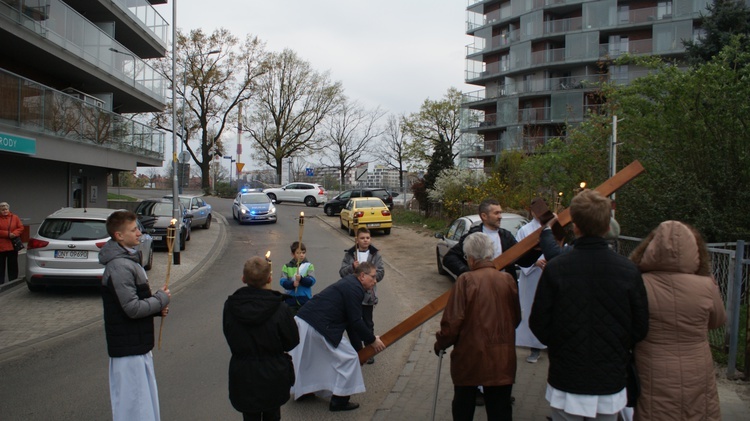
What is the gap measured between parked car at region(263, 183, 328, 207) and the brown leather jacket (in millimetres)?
37522

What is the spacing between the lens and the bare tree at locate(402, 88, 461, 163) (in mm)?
63500

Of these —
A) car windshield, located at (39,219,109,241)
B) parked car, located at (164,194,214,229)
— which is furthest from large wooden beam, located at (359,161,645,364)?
parked car, located at (164,194,214,229)

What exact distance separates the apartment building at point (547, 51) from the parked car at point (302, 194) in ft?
43.5

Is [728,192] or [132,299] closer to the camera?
[132,299]

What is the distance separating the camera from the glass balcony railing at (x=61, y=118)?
45.9ft

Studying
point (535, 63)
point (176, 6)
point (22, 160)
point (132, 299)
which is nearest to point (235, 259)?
point (22, 160)

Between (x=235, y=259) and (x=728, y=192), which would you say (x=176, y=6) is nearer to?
(x=235, y=259)

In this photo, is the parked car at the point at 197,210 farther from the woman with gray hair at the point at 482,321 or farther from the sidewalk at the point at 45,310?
the woman with gray hair at the point at 482,321

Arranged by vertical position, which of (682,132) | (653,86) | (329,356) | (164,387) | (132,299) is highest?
(653,86)

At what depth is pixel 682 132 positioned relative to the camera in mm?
9227

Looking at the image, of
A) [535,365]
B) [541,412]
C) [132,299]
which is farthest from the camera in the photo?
[535,365]

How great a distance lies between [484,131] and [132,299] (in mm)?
55985

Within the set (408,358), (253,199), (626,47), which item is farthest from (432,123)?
(408,358)

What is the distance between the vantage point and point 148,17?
982 inches
